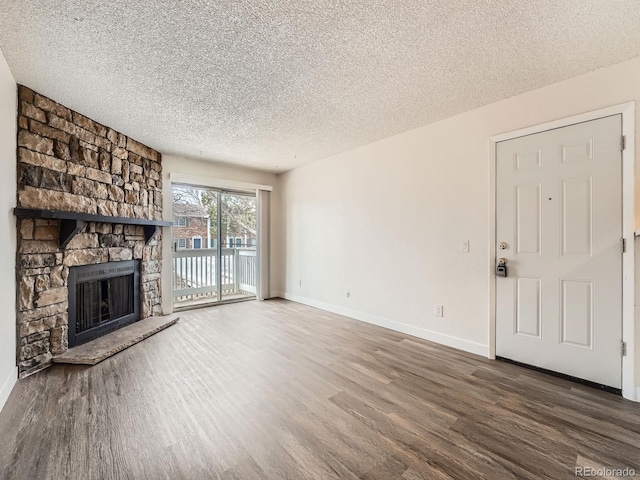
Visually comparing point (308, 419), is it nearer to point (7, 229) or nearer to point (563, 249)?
point (563, 249)

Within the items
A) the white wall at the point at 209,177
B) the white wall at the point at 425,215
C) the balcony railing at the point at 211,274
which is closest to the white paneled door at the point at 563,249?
the white wall at the point at 425,215

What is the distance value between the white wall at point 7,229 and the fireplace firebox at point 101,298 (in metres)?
0.63

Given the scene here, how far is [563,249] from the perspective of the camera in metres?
2.32

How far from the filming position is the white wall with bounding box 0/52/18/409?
200cm

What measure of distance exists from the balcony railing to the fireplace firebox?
844 mm

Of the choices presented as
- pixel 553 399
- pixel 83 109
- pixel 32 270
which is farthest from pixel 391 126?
pixel 32 270

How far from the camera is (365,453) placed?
1499mm

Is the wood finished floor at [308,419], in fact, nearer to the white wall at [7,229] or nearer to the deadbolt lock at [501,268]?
the white wall at [7,229]

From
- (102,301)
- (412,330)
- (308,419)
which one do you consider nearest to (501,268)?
(412,330)

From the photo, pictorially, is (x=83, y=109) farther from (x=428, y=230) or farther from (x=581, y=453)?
(x=581, y=453)

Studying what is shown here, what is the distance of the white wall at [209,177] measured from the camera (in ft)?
14.0

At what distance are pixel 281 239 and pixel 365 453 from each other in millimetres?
4387

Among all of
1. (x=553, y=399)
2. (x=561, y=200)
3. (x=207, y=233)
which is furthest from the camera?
(x=207, y=233)

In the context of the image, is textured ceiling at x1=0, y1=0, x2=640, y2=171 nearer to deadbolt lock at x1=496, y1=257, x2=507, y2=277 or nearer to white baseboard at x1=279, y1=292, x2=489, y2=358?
deadbolt lock at x1=496, y1=257, x2=507, y2=277
